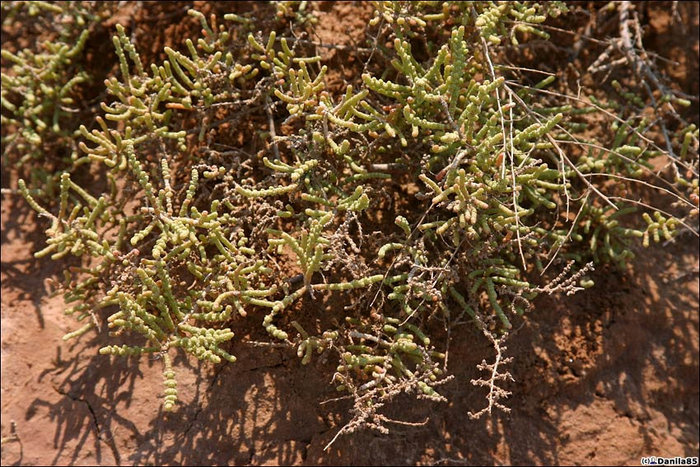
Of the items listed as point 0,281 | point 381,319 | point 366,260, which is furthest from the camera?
point 0,281

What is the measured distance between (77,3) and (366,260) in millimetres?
2056

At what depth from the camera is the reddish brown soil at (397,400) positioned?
2.91m

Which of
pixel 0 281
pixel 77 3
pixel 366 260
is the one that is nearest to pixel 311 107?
pixel 366 260

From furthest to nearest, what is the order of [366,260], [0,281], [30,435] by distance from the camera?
[0,281], [30,435], [366,260]

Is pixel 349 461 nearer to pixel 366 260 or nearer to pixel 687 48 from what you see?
pixel 366 260

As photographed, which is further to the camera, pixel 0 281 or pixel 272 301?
pixel 0 281

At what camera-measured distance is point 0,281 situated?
3.30 m

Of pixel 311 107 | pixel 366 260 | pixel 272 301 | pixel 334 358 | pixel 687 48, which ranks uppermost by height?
pixel 687 48

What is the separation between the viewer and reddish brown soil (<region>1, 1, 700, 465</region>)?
2.91 metres

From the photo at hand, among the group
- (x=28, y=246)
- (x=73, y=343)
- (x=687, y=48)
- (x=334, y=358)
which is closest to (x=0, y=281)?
(x=28, y=246)

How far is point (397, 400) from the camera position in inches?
114

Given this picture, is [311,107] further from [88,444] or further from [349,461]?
[88,444]

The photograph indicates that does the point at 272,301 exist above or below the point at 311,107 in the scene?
below

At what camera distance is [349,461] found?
9.45ft
